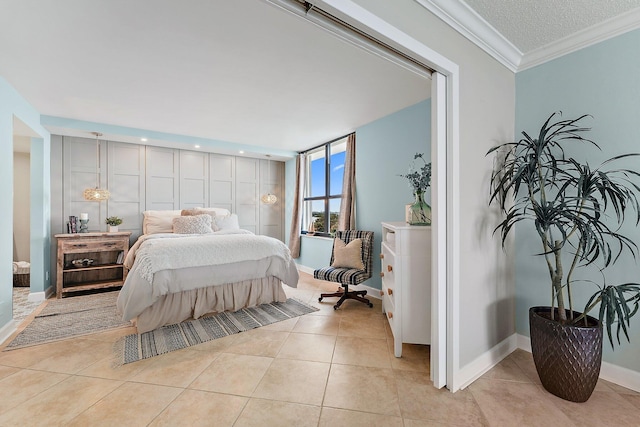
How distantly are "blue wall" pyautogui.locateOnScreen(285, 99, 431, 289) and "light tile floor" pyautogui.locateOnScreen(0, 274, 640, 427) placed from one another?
1746 mm

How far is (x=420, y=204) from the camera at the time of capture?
2408 millimetres

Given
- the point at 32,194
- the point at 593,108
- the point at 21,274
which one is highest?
the point at 593,108

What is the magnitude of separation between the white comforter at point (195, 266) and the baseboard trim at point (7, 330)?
3.01 ft

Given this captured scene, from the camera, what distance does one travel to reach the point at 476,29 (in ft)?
6.43

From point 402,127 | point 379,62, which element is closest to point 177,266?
point 379,62

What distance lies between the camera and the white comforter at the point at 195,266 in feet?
8.94

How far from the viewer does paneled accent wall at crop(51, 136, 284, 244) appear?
434cm

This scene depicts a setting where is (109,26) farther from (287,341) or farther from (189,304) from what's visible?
(287,341)

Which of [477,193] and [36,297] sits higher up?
[477,193]

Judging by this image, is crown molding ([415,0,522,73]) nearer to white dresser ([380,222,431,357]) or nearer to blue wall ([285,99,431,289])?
blue wall ([285,99,431,289])

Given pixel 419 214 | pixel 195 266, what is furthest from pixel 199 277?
pixel 419 214

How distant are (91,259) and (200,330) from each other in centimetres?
301

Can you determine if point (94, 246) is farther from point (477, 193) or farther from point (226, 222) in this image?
point (477, 193)

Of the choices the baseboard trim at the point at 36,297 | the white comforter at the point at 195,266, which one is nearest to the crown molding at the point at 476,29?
the white comforter at the point at 195,266
